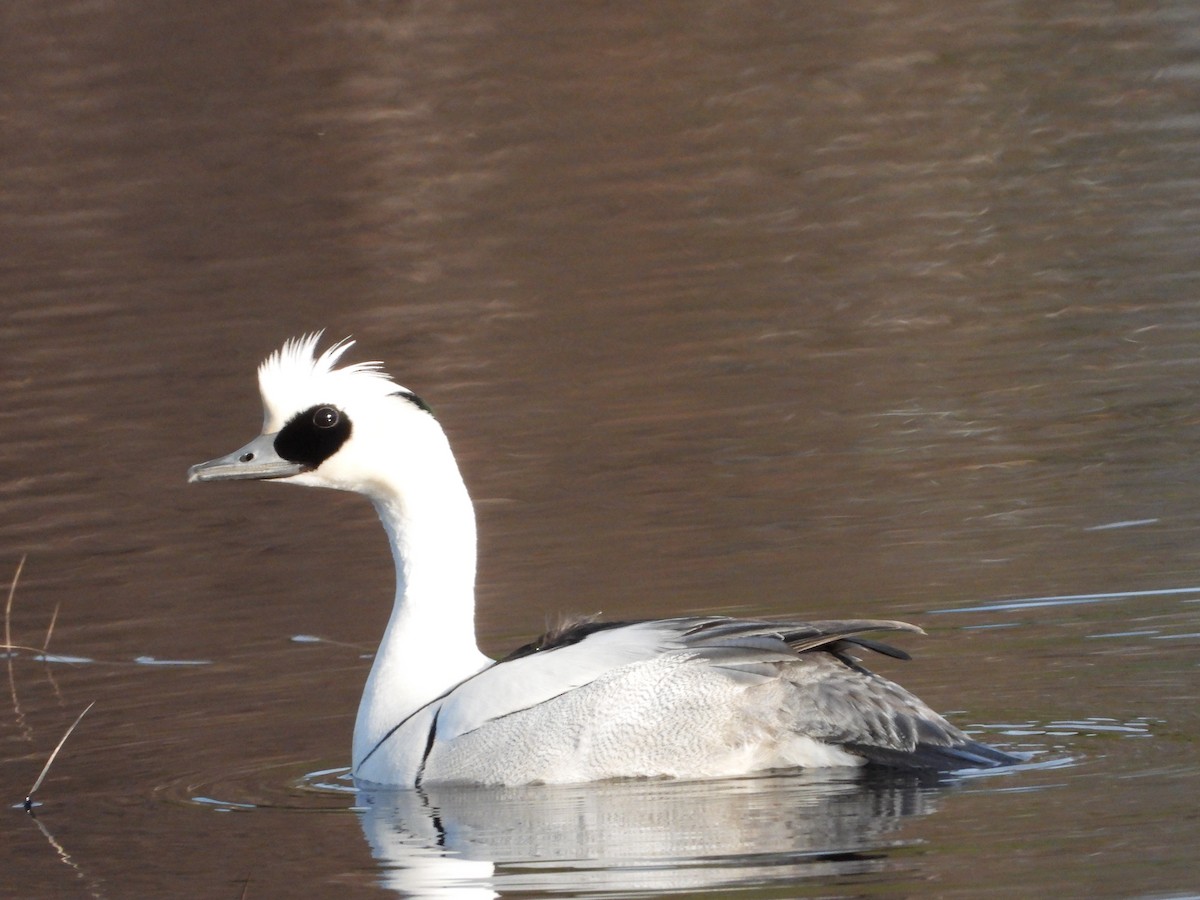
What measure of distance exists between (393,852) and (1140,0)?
21759mm

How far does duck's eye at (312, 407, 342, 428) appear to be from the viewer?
8.76m

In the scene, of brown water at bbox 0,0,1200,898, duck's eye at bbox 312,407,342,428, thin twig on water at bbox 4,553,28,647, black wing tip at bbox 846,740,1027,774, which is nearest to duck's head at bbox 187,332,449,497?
duck's eye at bbox 312,407,342,428

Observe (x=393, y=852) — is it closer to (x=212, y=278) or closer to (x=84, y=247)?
(x=212, y=278)

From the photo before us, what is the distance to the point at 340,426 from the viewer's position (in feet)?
28.7

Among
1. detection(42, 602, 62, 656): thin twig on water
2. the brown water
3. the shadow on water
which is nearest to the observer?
the shadow on water

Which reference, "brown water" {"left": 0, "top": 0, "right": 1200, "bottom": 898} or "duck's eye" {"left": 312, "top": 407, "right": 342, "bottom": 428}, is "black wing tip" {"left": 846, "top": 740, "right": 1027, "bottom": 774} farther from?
"duck's eye" {"left": 312, "top": 407, "right": 342, "bottom": 428}

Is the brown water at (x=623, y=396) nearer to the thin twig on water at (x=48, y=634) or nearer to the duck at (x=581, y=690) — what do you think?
the thin twig on water at (x=48, y=634)

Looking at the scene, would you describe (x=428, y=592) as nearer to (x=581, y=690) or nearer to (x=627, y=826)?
(x=581, y=690)

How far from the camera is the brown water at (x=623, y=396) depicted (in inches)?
301

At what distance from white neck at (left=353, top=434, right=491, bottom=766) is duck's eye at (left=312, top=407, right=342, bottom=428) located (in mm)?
282

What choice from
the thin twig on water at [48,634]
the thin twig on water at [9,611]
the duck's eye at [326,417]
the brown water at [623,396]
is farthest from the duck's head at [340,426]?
the thin twig on water at [9,611]

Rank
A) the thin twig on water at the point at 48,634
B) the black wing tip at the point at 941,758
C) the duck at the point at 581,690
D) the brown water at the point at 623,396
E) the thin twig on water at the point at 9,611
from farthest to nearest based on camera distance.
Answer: the thin twig on water at the point at 9,611 → the thin twig on water at the point at 48,634 → the duck at the point at 581,690 → the black wing tip at the point at 941,758 → the brown water at the point at 623,396

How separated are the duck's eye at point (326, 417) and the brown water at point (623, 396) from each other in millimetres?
1245

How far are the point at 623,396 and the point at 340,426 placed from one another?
19.9 ft
